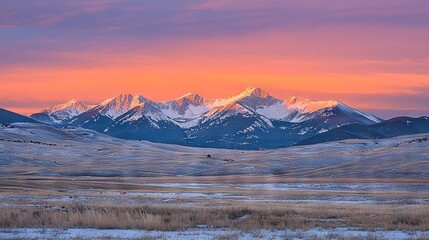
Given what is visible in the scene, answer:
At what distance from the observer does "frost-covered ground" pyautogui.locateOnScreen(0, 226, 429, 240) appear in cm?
2500

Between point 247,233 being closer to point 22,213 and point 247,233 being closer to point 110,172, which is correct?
point 22,213

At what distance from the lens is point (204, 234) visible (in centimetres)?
2614

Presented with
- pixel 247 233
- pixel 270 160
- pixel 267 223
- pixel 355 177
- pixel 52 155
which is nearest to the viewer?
pixel 247 233

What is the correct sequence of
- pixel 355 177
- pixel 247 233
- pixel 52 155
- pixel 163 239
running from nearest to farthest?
pixel 163 239 < pixel 247 233 < pixel 355 177 < pixel 52 155

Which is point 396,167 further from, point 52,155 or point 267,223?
point 52,155

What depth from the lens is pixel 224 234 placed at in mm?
25703

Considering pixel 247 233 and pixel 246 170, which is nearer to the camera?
pixel 247 233

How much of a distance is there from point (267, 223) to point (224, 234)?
14.0ft

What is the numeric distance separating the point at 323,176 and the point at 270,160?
132 ft

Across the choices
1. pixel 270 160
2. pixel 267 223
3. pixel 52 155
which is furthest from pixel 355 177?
pixel 52 155

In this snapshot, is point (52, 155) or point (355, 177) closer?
point (355, 177)

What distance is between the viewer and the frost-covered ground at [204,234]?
82.0 ft

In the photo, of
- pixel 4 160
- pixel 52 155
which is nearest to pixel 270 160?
pixel 4 160

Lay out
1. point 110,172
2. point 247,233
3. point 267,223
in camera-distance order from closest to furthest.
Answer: point 247,233, point 267,223, point 110,172
